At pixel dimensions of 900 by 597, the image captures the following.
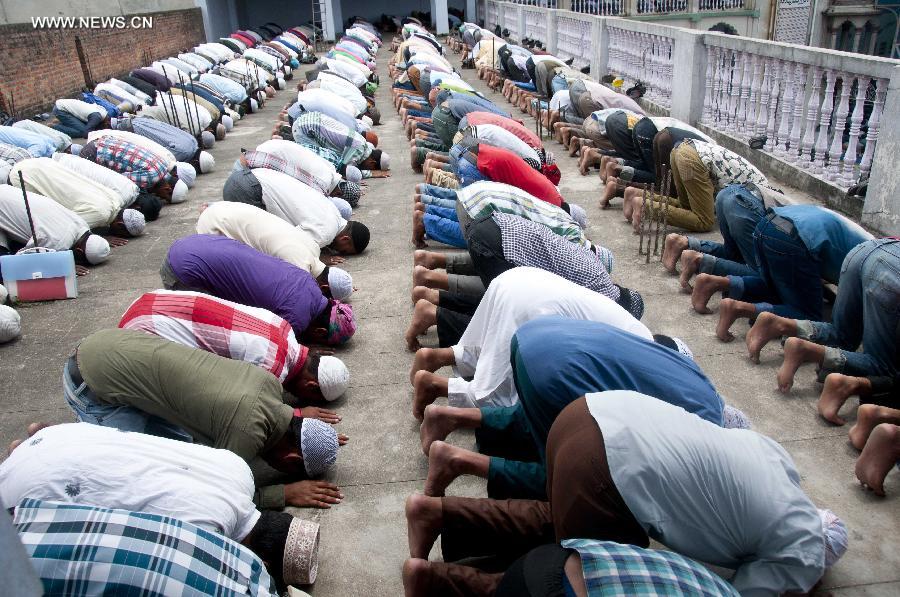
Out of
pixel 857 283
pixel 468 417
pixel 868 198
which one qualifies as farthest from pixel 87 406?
pixel 868 198

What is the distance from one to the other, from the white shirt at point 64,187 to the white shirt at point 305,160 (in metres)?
1.49

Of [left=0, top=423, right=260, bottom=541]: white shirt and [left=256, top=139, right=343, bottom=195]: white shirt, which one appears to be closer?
[left=0, top=423, right=260, bottom=541]: white shirt

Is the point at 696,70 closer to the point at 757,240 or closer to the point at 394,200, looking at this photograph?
the point at 394,200

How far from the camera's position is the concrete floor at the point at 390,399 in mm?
2934

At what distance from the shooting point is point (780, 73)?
6.98 m

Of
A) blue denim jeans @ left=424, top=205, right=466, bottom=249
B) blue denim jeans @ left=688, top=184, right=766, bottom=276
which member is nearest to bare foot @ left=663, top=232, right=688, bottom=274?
blue denim jeans @ left=688, top=184, right=766, bottom=276

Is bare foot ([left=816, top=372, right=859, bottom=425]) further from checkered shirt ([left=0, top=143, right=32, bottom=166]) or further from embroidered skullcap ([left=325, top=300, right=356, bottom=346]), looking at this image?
checkered shirt ([left=0, top=143, right=32, bottom=166])

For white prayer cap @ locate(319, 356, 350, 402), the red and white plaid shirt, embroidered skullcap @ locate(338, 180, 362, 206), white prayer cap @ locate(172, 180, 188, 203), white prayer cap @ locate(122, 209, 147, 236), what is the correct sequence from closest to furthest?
1. the red and white plaid shirt
2. white prayer cap @ locate(319, 356, 350, 402)
3. white prayer cap @ locate(122, 209, 147, 236)
4. embroidered skullcap @ locate(338, 180, 362, 206)
5. white prayer cap @ locate(172, 180, 188, 203)

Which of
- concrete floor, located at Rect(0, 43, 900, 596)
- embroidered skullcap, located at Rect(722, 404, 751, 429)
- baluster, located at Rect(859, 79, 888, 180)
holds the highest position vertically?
baluster, located at Rect(859, 79, 888, 180)

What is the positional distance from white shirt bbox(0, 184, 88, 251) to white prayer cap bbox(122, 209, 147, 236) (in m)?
0.84

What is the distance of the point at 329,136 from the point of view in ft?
26.6

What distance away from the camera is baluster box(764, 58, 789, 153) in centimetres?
696

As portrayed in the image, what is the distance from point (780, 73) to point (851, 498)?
4.98 meters

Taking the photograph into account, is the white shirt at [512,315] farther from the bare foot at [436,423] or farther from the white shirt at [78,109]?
the white shirt at [78,109]
